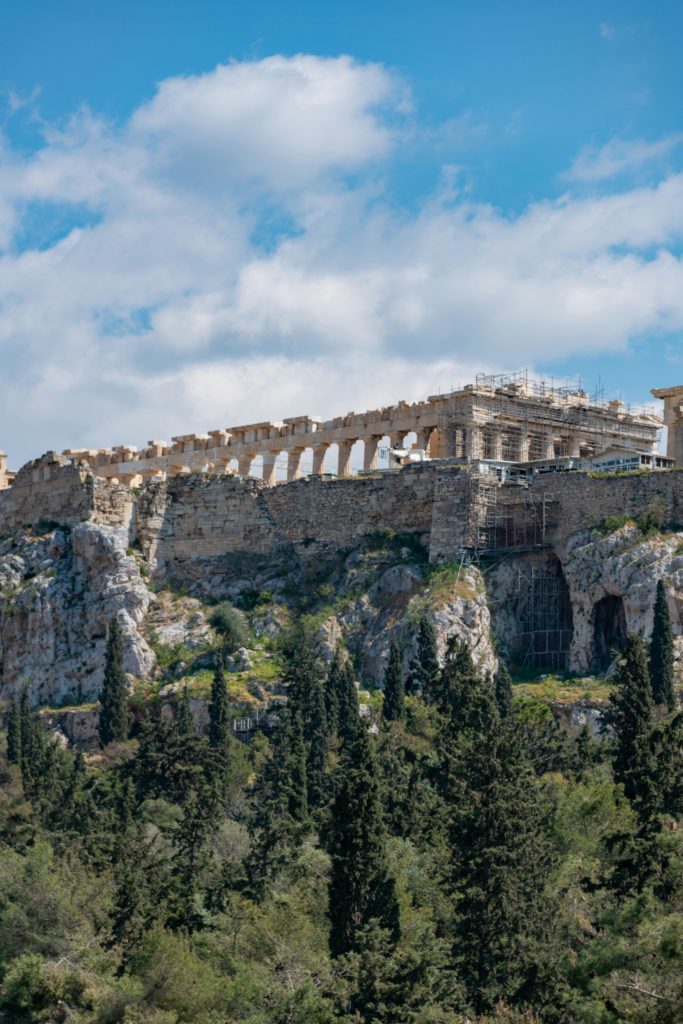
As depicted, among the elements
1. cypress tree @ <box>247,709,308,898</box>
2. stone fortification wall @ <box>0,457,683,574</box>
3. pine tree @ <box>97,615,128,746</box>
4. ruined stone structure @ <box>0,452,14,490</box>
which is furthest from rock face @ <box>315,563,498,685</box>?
ruined stone structure @ <box>0,452,14,490</box>

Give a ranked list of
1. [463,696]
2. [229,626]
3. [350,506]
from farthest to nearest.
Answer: [350,506] < [229,626] < [463,696]

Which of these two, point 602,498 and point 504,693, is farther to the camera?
point 602,498

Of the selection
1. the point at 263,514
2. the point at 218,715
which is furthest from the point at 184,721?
the point at 263,514

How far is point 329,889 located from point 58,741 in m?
23.8

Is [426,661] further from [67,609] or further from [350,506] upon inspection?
[67,609]

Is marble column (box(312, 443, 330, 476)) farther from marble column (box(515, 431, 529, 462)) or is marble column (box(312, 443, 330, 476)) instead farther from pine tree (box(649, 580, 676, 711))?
pine tree (box(649, 580, 676, 711))

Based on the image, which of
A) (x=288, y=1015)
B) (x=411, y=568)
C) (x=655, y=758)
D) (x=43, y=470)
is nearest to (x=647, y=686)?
(x=655, y=758)

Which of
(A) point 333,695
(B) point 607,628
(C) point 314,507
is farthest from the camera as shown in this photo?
(C) point 314,507

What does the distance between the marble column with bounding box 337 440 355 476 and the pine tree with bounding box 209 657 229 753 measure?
19459 mm

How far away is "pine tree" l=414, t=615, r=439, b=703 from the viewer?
7588 centimetres

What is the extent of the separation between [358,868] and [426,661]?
62.9 ft

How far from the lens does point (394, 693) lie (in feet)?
249

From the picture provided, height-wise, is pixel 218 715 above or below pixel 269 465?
below

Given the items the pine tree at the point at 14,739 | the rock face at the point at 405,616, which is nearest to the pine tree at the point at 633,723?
the rock face at the point at 405,616
